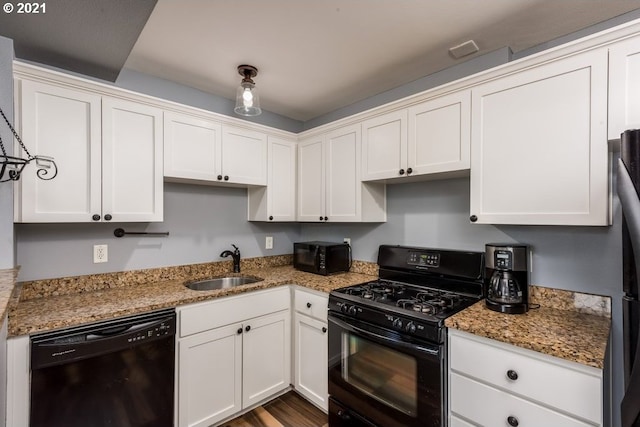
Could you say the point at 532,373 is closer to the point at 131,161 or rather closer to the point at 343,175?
the point at 343,175

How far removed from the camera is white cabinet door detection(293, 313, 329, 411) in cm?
212

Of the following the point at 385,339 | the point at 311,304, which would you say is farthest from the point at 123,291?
the point at 385,339

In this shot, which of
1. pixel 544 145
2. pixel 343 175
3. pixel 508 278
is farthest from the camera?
pixel 343 175

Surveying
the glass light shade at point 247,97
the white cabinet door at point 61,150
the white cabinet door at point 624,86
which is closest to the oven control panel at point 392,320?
the white cabinet door at point 624,86

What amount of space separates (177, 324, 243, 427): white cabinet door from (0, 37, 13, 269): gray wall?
100cm

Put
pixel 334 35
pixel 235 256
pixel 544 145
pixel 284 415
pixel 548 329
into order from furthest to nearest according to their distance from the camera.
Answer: pixel 235 256 → pixel 284 415 → pixel 334 35 → pixel 544 145 → pixel 548 329

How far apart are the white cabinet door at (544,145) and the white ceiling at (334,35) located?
1.21 ft

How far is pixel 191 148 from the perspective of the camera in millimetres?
2246

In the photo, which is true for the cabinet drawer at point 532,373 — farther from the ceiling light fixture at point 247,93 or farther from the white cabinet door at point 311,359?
the ceiling light fixture at point 247,93

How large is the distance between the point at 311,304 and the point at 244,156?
1338mm

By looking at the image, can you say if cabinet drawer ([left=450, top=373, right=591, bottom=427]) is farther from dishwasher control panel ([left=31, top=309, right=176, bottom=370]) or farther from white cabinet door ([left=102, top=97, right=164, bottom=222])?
white cabinet door ([left=102, top=97, right=164, bottom=222])

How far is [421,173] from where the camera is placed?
1983 millimetres

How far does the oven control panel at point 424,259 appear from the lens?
214cm

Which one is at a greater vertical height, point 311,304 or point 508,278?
point 508,278
